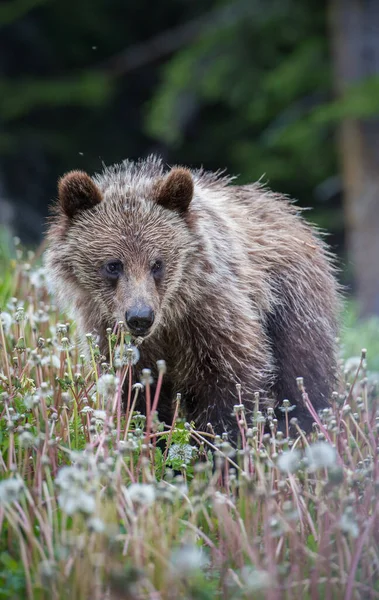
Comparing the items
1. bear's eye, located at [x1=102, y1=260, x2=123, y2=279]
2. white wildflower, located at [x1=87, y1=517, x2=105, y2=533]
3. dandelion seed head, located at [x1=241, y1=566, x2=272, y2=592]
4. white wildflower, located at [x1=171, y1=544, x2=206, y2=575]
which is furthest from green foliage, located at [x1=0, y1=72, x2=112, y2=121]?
white wildflower, located at [x1=171, y1=544, x2=206, y2=575]

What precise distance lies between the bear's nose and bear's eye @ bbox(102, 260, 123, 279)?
0.36 metres

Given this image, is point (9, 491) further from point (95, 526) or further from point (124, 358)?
point (124, 358)

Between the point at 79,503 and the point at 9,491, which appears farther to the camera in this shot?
the point at 9,491

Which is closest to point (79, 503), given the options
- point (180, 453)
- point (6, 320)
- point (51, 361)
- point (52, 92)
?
point (180, 453)

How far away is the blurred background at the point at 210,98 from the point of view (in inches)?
486

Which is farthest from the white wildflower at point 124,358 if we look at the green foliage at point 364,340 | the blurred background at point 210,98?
the blurred background at point 210,98

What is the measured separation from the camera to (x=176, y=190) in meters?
4.81

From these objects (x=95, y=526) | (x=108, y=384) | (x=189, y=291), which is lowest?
(x=95, y=526)

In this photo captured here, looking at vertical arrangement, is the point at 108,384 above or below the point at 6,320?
below

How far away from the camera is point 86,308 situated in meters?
4.92

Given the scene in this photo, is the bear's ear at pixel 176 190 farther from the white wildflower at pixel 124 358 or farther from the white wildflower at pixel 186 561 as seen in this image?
the white wildflower at pixel 186 561

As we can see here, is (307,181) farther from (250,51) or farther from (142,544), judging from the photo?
(142,544)

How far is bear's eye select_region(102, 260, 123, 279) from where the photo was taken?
183 inches

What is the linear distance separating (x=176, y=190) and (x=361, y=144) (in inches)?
328
